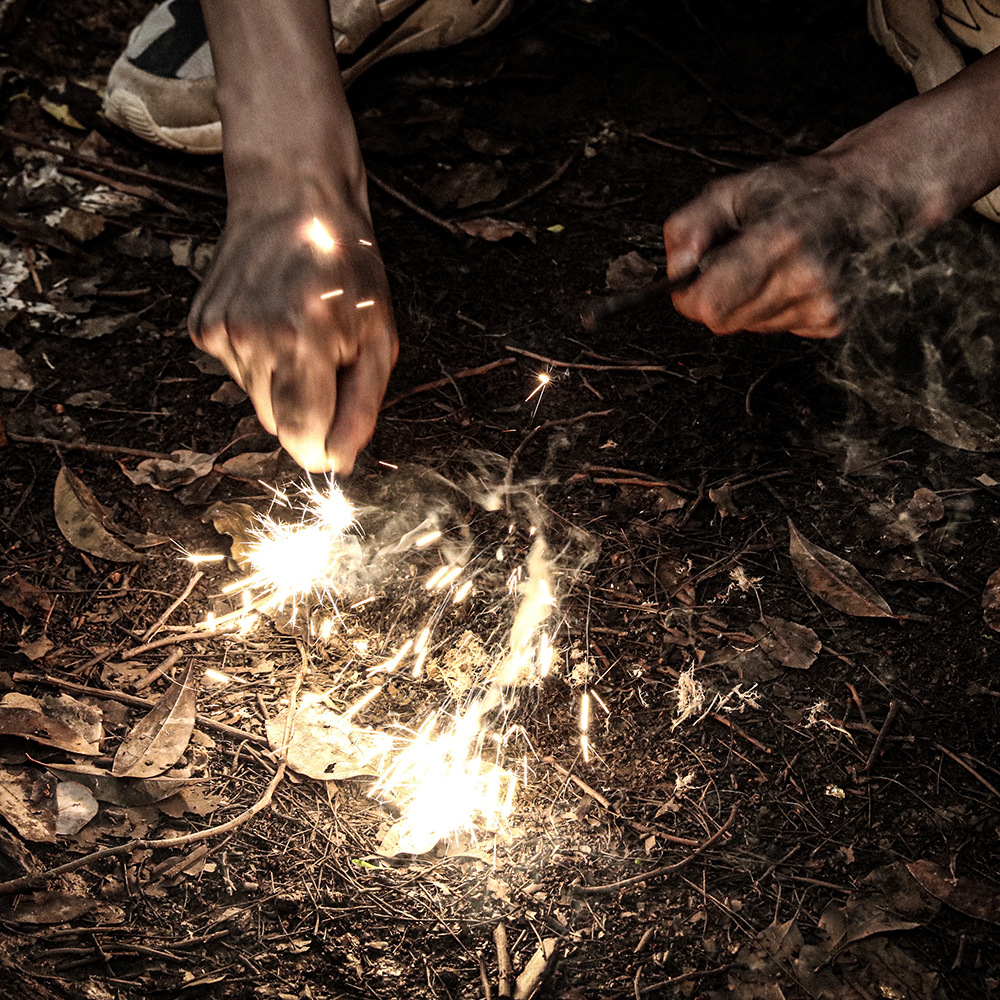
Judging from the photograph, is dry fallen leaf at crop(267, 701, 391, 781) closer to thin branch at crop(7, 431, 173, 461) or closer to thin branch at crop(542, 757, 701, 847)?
thin branch at crop(542, 757, 701, 847)

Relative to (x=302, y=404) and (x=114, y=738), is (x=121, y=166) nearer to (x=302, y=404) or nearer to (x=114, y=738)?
(x=302, y=404)

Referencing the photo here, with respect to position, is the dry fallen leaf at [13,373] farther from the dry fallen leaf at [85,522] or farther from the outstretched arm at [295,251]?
the outstretched arm at [295,251]

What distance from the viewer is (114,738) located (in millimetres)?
1912

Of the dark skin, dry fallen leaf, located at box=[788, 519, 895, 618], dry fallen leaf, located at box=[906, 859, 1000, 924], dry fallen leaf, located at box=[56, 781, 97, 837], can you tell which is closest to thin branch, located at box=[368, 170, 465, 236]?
the dark skin

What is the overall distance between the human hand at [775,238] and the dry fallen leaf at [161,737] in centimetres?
144

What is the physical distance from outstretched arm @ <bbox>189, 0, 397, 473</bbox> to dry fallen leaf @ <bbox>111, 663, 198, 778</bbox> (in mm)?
593

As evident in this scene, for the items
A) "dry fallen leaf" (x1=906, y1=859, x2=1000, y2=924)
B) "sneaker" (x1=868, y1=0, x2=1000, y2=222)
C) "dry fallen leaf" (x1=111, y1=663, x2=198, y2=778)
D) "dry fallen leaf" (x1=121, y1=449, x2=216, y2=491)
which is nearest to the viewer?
"dry fallen leaf" (x1=906, y1=859, x2=1000, y2=924)

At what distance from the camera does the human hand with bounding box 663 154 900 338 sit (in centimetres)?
191

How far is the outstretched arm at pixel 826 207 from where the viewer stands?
6.29ft

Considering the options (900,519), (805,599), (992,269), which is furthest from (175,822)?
(992,269)

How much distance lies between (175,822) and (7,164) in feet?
7.99

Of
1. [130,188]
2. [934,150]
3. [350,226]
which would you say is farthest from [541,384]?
[130,188]

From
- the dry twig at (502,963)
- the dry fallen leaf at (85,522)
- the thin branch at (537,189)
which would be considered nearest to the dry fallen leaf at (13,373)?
the dry fallen leaf at (85,522)

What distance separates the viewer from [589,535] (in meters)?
2.29
